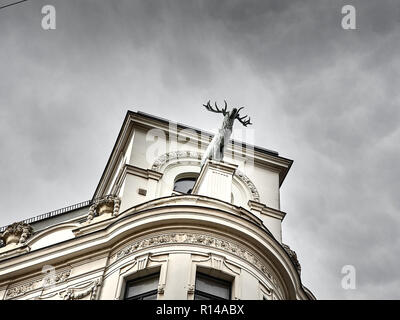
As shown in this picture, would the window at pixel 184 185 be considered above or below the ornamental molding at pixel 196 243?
above

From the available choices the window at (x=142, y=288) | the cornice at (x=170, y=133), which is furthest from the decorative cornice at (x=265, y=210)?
the window at (x=142, y=288)

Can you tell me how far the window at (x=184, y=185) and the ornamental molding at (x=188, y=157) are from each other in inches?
34.9

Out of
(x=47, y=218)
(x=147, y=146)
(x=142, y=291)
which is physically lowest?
(x=142, y=291)

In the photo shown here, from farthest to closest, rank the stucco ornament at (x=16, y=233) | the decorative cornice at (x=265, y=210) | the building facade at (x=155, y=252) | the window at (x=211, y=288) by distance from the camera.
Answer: the decorative cornice at (x=265, y=210), the stucco ornament at (x=16, y=233), the building facade at (x=155, y=252), the window at (x=211, y=288)

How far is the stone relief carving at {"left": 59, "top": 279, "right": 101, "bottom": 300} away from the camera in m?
22.0

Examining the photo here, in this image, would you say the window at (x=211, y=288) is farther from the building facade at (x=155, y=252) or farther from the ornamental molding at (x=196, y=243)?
the ornamental molding at (x=196, y=243)

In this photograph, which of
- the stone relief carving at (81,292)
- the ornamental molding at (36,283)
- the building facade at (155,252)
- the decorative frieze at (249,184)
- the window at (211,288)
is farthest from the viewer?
the decorative frieze at (249,184)

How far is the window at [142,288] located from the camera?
2144cm

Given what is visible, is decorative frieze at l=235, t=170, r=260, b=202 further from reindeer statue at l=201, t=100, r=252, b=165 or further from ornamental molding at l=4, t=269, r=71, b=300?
ornamental molding at l=4, t=269, r=71, b=300

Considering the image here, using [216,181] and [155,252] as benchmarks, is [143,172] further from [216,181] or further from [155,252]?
[155,252]
